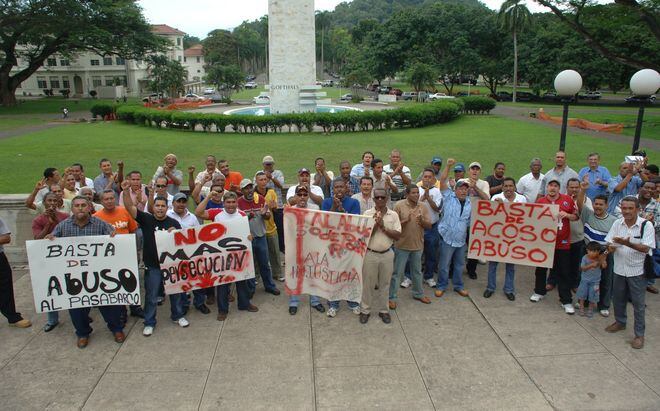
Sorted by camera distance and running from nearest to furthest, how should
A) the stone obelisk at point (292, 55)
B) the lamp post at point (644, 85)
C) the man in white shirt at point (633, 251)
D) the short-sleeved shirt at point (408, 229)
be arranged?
the man in white shirt at point (633, 251) < the short-sleeved shirt at point (408, 229) < the lamp post at point (644, 85) < the stone obelisk at point (292, 55)

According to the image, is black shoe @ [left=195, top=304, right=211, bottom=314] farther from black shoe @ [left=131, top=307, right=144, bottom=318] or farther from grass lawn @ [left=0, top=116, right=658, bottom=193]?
grass lawn @ [left=0, top=116, right=658, bottom=193]

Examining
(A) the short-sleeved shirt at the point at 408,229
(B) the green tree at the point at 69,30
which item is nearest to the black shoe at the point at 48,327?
(A) the short-sleeved shirt at the point at 408,229

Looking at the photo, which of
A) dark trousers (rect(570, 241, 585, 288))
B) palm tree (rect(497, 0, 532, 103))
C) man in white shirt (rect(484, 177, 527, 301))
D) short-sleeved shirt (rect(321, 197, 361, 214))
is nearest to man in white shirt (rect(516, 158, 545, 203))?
man in white shirt (rect(484, 177, 527, 301))

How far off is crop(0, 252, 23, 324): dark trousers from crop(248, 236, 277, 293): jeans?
9.91 feet

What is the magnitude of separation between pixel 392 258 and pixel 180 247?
274cm

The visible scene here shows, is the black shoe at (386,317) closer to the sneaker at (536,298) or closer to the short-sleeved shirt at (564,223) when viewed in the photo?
the sneaker at (536,298)

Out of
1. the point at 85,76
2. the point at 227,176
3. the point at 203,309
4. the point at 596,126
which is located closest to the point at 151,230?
the point at 203,309

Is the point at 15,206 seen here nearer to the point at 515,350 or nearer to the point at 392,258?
the point at 392,258

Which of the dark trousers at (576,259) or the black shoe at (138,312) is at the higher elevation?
Result: the dark trousers at (576,259)

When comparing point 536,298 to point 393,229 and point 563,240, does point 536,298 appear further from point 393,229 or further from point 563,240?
point 393,229

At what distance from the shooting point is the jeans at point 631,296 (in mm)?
5758

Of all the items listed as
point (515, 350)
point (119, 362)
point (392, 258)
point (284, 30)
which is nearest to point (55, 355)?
point (119, 362)

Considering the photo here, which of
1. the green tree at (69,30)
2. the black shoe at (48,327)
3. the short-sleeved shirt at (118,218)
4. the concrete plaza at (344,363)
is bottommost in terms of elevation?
the concrete plaza at (344,363)

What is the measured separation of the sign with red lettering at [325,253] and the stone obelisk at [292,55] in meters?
26.2
